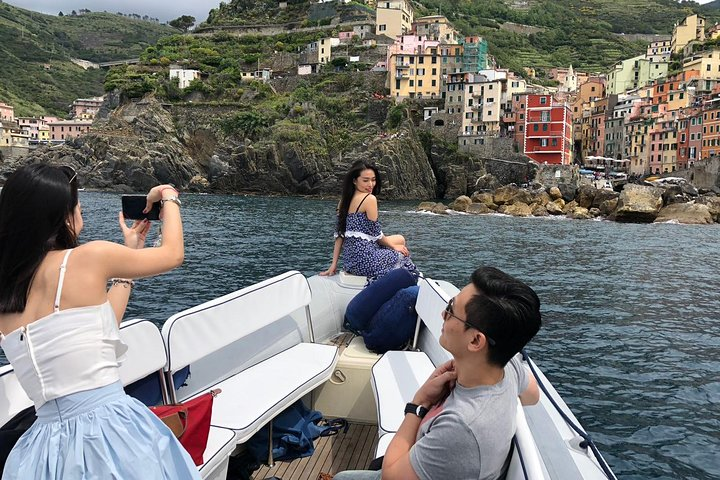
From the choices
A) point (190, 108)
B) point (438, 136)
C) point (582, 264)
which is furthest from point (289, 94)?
point (582, 264)

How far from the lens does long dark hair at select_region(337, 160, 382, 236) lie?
536 cm

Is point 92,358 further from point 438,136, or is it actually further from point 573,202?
point 438,136

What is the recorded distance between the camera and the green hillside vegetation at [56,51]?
4212 inches

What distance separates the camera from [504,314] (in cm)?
181

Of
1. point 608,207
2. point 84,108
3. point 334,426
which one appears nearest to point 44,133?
point 84,108

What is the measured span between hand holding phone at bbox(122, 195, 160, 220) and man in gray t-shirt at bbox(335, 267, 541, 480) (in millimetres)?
1218

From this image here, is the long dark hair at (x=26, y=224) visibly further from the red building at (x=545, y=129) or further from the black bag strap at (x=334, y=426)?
the red building at (x=545, y=129)

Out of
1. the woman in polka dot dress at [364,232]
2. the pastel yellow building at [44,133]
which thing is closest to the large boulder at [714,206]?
the woman in polka dot dress at [364,232]

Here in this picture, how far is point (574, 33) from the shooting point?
12169cm

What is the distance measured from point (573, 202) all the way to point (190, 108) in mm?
45274

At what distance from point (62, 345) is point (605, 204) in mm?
41225

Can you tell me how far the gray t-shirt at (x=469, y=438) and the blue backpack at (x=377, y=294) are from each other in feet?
9.79

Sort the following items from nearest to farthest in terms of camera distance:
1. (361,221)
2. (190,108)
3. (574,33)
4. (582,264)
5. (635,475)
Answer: (635,475) → (361,221) → (582,264) → (190,108) → (574,33)

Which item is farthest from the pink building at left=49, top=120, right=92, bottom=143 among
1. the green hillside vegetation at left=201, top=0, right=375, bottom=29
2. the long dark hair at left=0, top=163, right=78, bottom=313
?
the long dark hair at left=0, top=163, right=78, bottom=313
